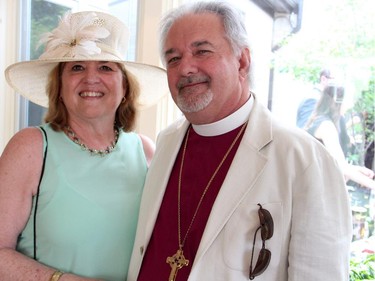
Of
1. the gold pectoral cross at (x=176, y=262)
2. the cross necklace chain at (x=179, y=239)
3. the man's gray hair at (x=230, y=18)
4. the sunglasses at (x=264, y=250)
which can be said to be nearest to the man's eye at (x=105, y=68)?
the man's gray hair at (x=230, y=18)

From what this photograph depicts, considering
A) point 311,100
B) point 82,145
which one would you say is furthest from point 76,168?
point 311,100

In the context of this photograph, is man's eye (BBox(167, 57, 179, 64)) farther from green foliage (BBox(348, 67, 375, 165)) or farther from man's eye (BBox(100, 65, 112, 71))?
green foliage (BBox(348, 67, 375, 165))

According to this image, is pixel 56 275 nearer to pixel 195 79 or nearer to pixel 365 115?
pixel 195 79

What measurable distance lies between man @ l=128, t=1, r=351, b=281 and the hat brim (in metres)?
0.29

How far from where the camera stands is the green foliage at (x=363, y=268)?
1.94 metres

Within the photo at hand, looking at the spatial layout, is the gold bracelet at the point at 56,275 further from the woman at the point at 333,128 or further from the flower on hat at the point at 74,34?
the woman at the point at 333,128

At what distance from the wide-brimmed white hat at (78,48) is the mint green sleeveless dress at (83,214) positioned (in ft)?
0.96

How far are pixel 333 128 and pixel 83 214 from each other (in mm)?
1392

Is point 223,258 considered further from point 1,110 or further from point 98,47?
point 1,110

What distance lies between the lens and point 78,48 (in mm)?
1448

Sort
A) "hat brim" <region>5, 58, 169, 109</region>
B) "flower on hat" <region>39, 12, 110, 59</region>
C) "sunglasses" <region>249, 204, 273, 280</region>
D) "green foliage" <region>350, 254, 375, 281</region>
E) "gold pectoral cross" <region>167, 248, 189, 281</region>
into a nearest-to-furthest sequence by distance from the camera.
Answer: "sunglasses" <region>249, 204, 273, 280</region> < "gold pectoral cross" <region>167, 248, 189, 281</region> < "flower on hat" <region>39, 12, 110, 59</region> < "hat brim" <region>5, 58, 169, 109</region> < "green foliage" <region>350, 254, 375, 281</region>

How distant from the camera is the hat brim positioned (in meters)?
1.62

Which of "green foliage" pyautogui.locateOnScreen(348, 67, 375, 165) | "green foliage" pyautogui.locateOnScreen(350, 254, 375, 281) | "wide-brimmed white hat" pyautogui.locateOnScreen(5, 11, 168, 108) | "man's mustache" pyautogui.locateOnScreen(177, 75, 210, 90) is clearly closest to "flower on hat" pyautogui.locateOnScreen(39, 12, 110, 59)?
"wide-brimmed white hat" pyautogui.locateOnScreen(5, 11, 168, 108)

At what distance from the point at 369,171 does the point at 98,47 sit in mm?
1490
